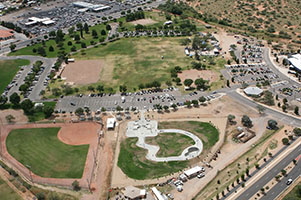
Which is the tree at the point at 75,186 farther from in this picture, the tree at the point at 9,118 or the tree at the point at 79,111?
the tree at the point at 9,118

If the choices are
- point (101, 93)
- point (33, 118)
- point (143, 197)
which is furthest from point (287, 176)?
point (33, 118)

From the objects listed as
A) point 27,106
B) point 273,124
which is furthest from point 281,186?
point 27,106

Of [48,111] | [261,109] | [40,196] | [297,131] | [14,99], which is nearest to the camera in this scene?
[40,196]

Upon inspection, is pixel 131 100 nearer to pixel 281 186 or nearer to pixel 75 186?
pixel 75 186

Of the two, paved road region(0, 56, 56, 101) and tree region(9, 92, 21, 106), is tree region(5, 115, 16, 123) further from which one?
paved road region(0, 56, 56, 101)

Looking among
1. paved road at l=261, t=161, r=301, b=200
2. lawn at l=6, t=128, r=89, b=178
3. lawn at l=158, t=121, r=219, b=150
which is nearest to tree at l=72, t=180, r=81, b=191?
lawn at l=6, t=128, r=89, b=178

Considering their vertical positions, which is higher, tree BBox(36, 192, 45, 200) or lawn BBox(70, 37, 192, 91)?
lawn BBox(70, 37, 192, 91)
